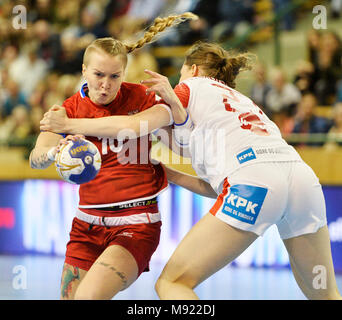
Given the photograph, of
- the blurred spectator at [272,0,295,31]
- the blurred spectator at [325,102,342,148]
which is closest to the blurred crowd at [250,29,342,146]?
the blurred spectator at [325,102,342,148]

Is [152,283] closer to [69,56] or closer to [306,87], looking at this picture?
[306,87]

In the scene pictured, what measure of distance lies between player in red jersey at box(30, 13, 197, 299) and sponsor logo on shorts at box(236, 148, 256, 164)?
0.38m

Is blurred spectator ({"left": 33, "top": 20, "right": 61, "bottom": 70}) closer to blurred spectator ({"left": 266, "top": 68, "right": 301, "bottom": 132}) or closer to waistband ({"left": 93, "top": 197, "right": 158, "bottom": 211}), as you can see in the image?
blurred spectator ({"left": 266, "top": 68, "right": 301, "bottom": 132})

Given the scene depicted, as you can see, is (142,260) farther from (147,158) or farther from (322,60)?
(322,60)

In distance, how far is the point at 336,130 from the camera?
6.39 m

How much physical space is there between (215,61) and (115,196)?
977mm

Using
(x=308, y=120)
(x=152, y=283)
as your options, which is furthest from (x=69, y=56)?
(x=152, y=283)

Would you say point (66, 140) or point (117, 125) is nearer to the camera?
point (66, 140)

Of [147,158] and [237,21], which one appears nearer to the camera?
[147,158]

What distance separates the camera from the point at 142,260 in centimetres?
318

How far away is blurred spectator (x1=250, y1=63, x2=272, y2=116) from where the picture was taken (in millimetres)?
7062

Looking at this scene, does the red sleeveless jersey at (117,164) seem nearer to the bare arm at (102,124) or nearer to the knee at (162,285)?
the bare arm at (102,124)
